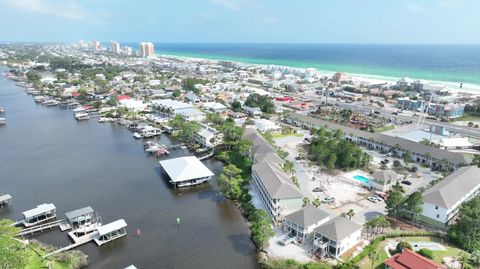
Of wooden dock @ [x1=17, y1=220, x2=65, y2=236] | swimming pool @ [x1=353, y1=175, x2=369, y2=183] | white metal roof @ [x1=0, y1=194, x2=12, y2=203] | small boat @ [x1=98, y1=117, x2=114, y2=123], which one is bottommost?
wooden dock @ [x1=17, y1=220, x2=65, y2=236]

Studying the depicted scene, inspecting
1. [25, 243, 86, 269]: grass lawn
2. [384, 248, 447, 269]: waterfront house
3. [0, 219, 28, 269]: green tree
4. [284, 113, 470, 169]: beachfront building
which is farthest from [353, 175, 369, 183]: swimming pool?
[0, 219, 28, 269]: green tree

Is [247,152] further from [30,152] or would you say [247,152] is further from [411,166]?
[30,152]

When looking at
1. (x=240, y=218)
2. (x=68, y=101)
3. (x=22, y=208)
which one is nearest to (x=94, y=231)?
(x=22, y=208)

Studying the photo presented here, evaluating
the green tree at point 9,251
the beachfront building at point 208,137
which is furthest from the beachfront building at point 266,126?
the green tree at point 9,251

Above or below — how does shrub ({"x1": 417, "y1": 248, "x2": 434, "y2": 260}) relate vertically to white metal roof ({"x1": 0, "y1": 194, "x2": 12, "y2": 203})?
above

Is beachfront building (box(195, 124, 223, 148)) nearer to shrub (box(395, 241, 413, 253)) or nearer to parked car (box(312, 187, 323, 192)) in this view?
parked car (box(312, 187, 323, 192))

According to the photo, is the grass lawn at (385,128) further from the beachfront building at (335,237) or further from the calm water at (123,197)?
the beachfront building at (335,237)

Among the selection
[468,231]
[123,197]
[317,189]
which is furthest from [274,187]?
[123,197]
